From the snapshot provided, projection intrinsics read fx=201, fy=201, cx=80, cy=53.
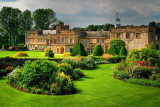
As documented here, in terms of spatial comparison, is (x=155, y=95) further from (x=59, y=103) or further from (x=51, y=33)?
(x=51, y=33)

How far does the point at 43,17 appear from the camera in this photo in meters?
77.9

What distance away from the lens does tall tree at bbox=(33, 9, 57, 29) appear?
77750 millimetres

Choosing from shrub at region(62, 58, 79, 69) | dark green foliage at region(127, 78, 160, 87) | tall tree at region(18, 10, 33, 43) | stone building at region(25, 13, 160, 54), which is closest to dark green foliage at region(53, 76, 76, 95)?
dark green foliage at region(127, 78, 160, 87)

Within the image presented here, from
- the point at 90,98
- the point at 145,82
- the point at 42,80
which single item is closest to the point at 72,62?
the point at 145,82

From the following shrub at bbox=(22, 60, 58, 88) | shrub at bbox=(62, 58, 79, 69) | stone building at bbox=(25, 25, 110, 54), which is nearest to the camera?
shrub at bbox=(22, 60, 58, 88)

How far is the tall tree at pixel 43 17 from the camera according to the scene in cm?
7775

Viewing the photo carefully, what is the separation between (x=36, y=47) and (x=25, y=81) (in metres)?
56.3

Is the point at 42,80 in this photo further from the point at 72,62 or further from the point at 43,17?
the point at 43,17

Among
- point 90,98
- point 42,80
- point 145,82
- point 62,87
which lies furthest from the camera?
point 145,82

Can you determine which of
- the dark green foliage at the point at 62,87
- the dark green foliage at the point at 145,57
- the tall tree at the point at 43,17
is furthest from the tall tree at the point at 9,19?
the dark green foliage at the point at 62,87

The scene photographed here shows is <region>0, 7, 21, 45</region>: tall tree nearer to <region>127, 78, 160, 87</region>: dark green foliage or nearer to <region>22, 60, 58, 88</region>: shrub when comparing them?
<region>22, 60, 58, 88</region>: shrub

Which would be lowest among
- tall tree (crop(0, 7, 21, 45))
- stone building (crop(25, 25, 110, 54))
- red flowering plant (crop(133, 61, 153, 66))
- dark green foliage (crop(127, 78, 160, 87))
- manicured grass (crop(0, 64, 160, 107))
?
manicured grass (crop(0, 64, 160, 107))

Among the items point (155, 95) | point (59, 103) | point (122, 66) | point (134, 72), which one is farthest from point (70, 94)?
point (122, 66)

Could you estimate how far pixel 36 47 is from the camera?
6938cm
